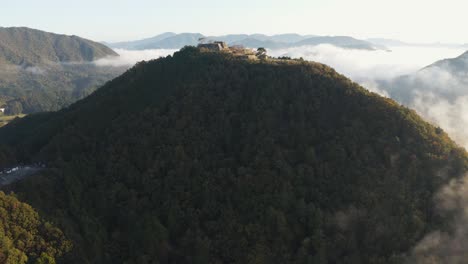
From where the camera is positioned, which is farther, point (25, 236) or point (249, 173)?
point (249, 173)

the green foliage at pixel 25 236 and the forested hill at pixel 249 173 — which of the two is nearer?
the green foliage at pixel 25 236

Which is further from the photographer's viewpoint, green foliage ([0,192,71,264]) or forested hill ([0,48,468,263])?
forested hill ([0,48,468,263])

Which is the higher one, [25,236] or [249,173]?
[249,173]

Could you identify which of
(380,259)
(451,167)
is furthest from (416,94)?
(380,259)
